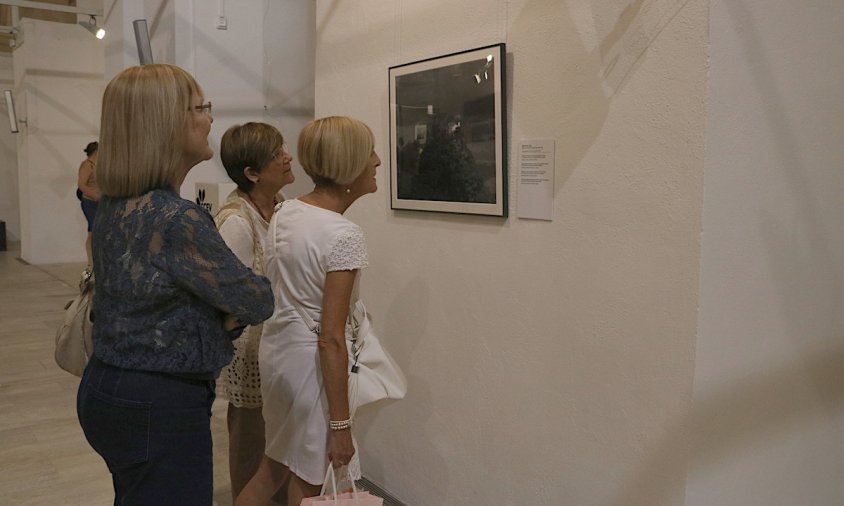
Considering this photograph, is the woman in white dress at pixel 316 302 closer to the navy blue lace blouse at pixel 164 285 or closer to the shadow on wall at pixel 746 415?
the navy blue lace blouse at pixel 164 285

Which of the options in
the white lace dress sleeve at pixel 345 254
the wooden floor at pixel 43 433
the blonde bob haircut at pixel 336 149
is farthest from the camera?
the wooden floor at pixel 43 433

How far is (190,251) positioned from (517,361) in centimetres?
146

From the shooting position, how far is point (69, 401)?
520cm

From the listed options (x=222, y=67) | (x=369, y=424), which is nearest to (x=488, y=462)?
(x=369, y=424)

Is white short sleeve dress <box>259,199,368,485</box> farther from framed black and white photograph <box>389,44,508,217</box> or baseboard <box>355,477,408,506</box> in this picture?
baseboard <box>355,477,408,506</box>

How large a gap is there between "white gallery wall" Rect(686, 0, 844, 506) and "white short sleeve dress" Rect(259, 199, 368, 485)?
110cm

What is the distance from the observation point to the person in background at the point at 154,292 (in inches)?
67.9

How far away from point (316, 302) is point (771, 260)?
4.77 ft

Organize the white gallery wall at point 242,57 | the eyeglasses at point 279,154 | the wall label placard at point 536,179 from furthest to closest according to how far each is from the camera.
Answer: the white gallery wall at point 242,57
the eyeglasses at point 279,154
the wall label placard at point 536,179

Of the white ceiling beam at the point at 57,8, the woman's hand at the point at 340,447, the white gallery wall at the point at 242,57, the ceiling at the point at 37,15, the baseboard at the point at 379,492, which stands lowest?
the baseboard at the point at 379,492

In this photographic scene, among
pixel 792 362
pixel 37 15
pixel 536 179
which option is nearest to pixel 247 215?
pixel 536 179

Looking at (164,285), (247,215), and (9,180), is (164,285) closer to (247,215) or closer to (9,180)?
(247,215)

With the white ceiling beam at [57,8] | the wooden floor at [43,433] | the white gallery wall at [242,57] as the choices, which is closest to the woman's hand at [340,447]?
the wooden floor at [43,433]

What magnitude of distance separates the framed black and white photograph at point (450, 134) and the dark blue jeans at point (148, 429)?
141 centimetres
